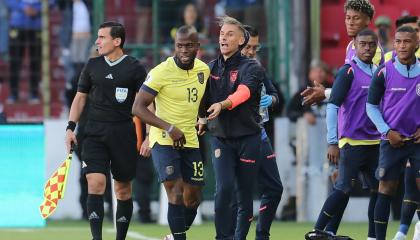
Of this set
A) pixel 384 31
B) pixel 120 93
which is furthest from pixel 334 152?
pixel 384 31

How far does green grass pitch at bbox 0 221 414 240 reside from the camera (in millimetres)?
14820

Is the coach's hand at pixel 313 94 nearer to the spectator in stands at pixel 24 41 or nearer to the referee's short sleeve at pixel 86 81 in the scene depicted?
the referee's short sleeve at pixel 86 81

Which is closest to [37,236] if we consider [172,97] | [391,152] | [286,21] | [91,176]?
[91,176]

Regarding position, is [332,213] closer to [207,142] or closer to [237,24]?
[237,24]

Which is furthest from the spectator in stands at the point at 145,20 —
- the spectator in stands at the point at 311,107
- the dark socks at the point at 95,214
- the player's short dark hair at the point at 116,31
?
the dark socks at the point at 95,214

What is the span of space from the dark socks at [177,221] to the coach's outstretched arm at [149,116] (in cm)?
57

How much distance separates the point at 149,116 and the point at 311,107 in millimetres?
6887

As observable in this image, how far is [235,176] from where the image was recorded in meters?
12.2

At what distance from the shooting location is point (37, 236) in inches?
587

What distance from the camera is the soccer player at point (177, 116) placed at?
11969mm

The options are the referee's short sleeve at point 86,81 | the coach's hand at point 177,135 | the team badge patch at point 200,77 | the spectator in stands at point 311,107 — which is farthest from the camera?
the spectator in stands at point 311,107

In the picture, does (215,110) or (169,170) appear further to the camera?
(169,170)

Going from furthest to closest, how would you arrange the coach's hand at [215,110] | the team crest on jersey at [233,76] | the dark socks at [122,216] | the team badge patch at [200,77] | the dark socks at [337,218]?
the dark socks at [122,216], the dark socks at [337,218], the team badge patch at [200,77], the team crest on jersey at [233,76], the coach's hand at [215,110]

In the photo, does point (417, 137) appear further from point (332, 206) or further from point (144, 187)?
point (144, 187)
